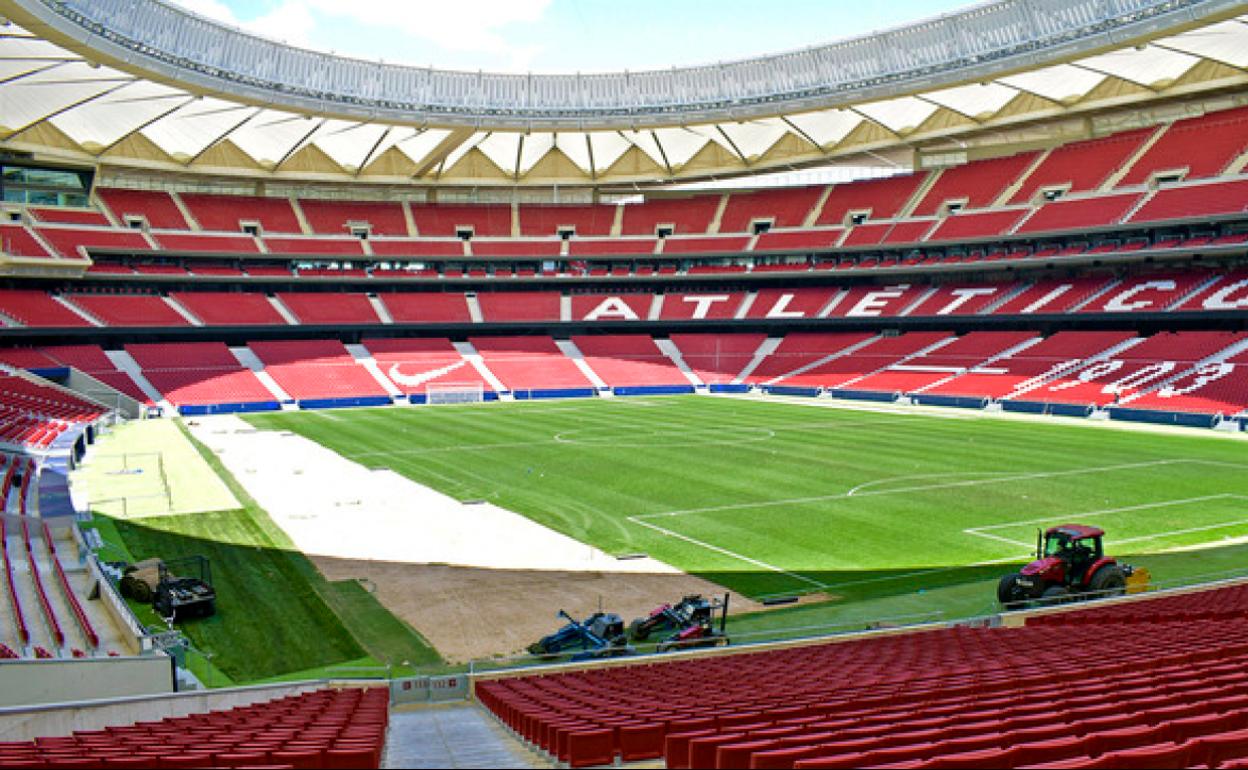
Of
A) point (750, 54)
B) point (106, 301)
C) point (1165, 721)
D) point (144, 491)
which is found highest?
point (750, 54)

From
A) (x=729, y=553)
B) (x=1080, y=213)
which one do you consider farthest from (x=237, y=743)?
(x=1080, y=213)

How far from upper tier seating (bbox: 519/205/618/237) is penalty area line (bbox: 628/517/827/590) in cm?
5967

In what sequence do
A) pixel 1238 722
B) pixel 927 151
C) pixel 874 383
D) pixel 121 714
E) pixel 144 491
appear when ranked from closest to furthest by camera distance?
1. pixel 1238 722
2. pixel 121 714
3. pixel 144 491
4. pixel 874 383
5. pixel 927 151

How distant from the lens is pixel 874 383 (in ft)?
204

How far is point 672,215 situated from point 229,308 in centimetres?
3935

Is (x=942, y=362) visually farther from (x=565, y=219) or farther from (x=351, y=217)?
(x=351, y=217)

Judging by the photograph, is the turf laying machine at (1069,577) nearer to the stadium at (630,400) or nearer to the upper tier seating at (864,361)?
the stadium at (630,400)

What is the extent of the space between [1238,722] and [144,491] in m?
32.1

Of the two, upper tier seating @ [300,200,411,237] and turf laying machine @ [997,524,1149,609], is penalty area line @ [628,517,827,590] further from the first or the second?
upper tier seating @ [300,200,411,237]

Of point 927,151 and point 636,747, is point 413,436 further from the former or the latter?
point 927,151

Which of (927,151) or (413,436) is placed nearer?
(413,436)

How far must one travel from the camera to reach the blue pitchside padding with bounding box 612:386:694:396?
227 ft

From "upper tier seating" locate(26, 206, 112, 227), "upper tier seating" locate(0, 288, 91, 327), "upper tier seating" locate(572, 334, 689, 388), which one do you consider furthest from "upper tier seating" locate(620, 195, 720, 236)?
"upper tier seating" locate(0, 288, 91, 327)

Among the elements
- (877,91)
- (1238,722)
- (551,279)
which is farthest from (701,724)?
(551,279)
